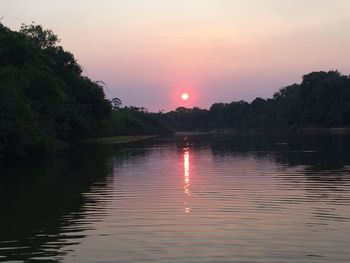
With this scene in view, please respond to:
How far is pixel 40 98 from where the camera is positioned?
44656 mm

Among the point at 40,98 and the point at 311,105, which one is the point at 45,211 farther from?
the point at 311,105

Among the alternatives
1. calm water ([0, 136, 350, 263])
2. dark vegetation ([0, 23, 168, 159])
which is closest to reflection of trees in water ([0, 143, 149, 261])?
calm water ([0, 136, 350, 263])

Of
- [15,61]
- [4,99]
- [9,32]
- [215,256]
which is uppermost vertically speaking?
[9,32]

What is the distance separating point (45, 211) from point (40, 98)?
30.3 m

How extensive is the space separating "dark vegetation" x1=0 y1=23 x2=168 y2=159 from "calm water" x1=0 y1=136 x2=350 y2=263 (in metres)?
10.1

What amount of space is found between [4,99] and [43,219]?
2144 centimetres

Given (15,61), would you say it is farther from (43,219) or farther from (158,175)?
(43,219)

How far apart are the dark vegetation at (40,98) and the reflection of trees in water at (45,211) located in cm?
735

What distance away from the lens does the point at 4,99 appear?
34000 millimetres

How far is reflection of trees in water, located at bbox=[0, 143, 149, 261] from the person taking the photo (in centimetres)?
1114

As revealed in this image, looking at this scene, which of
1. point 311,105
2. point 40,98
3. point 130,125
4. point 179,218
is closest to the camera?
point 179,218

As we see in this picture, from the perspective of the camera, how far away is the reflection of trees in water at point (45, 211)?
11.1 metres

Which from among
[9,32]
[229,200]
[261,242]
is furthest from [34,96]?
[261,242]

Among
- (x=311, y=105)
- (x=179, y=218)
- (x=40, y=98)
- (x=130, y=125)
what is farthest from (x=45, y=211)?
(x=311, y=105)
